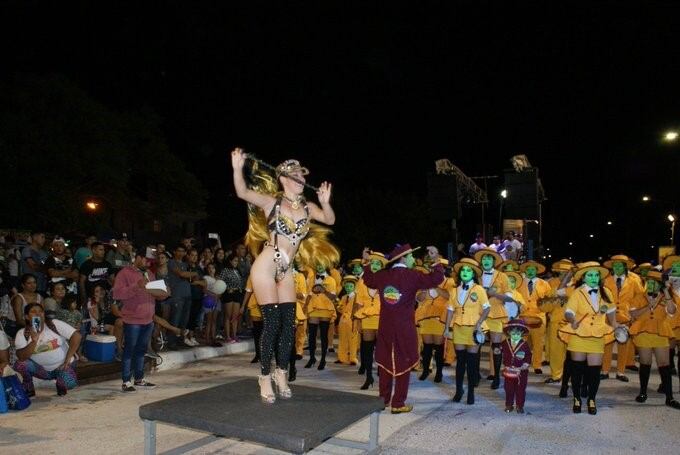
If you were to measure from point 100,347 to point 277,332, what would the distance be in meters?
5.08

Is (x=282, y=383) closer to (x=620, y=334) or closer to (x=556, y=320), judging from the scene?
(x=620, y=334)

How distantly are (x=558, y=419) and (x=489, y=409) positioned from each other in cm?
80

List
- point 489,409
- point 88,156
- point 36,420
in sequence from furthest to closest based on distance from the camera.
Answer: point 88,156 < point 489,409 < point 36,420

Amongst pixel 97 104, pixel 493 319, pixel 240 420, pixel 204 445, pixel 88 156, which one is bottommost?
pixel 204 445

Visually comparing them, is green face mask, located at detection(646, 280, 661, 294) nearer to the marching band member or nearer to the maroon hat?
the marching band member

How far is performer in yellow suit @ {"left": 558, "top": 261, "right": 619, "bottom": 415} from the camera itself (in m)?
6.74

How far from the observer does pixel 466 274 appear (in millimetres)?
7434

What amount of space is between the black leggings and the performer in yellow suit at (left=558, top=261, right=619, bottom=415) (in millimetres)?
3655

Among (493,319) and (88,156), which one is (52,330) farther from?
(88,156)

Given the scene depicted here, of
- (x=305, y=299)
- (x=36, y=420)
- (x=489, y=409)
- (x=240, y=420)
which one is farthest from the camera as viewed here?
(x=305, y=299)

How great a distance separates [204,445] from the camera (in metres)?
5.48

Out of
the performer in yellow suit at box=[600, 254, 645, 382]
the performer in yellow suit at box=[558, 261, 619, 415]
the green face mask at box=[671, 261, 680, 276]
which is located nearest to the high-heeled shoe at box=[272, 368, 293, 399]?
the performer in yellow suit at box=[558, 261, 619, 415]

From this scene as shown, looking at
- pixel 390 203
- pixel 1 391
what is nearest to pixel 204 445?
pixel 1 391

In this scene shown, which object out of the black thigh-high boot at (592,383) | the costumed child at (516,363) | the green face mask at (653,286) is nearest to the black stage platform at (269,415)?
the costumed child at (516,363)
